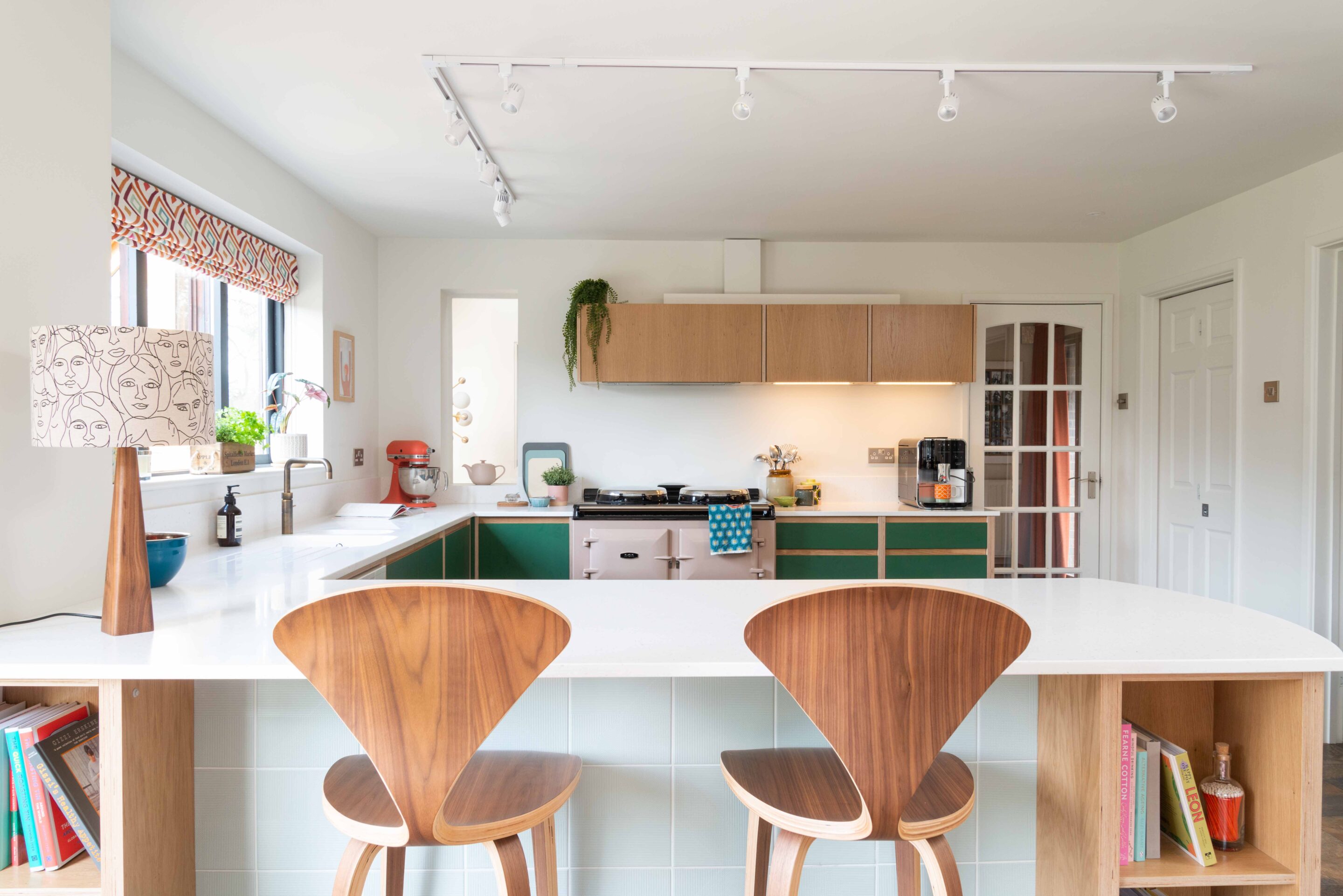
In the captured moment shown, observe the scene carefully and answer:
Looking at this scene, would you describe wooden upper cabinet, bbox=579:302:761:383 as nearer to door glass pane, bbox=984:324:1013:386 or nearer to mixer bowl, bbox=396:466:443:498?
mixer bowl, bbox=396:466:443:498

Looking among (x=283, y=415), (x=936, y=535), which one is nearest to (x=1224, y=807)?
(x=936, y=535)

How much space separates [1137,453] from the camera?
407 cm

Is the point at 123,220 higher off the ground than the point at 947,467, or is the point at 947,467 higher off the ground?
the point at 123,220

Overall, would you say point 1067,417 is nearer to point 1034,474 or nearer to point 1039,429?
point 1039,429

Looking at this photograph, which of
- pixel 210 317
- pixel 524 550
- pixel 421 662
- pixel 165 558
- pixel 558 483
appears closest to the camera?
pixel 421 662

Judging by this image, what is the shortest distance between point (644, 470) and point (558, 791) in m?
3.11

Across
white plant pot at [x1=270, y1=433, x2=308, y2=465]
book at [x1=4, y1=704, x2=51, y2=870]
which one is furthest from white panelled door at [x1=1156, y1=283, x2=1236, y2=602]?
book at [x1=4, y1=704, x2=51, y2=870]

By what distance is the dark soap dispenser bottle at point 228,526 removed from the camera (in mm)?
2537

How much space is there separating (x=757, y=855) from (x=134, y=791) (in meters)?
1.10

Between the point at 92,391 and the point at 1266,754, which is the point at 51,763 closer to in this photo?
the point at 92,391

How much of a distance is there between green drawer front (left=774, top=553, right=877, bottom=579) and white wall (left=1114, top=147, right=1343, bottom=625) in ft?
5.44

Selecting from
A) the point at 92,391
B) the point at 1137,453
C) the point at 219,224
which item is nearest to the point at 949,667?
the point at 92,391

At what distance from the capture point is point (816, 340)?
3945mm

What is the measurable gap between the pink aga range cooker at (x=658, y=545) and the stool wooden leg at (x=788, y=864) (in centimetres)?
252
